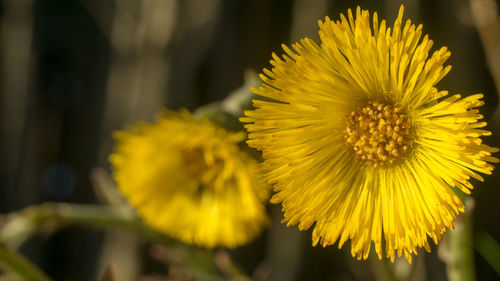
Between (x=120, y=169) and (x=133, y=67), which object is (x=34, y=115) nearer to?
(x=133, y=67)

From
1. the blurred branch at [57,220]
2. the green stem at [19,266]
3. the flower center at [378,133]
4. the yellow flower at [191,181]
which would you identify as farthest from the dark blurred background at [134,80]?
the green stem at [19,266]

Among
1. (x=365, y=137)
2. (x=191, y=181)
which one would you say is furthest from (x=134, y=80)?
(x=365, y=137)

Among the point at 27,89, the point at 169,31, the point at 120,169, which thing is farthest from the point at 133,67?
the point at 120,169

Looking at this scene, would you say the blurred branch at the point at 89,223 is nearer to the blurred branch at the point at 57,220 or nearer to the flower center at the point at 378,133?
the blurred branch at the point at 57,220

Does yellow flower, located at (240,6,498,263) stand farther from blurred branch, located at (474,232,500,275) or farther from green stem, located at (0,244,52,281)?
green stem, located at (0,244,52,281)

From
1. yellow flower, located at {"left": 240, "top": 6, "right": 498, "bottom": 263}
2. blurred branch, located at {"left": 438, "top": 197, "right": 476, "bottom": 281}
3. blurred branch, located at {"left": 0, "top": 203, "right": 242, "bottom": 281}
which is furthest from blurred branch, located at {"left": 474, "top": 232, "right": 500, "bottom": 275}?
blurred branch, located at {"left": 0, "top": 203, "right": 242, "bottom": 281}

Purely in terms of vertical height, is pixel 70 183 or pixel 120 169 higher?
pixel 120 169
